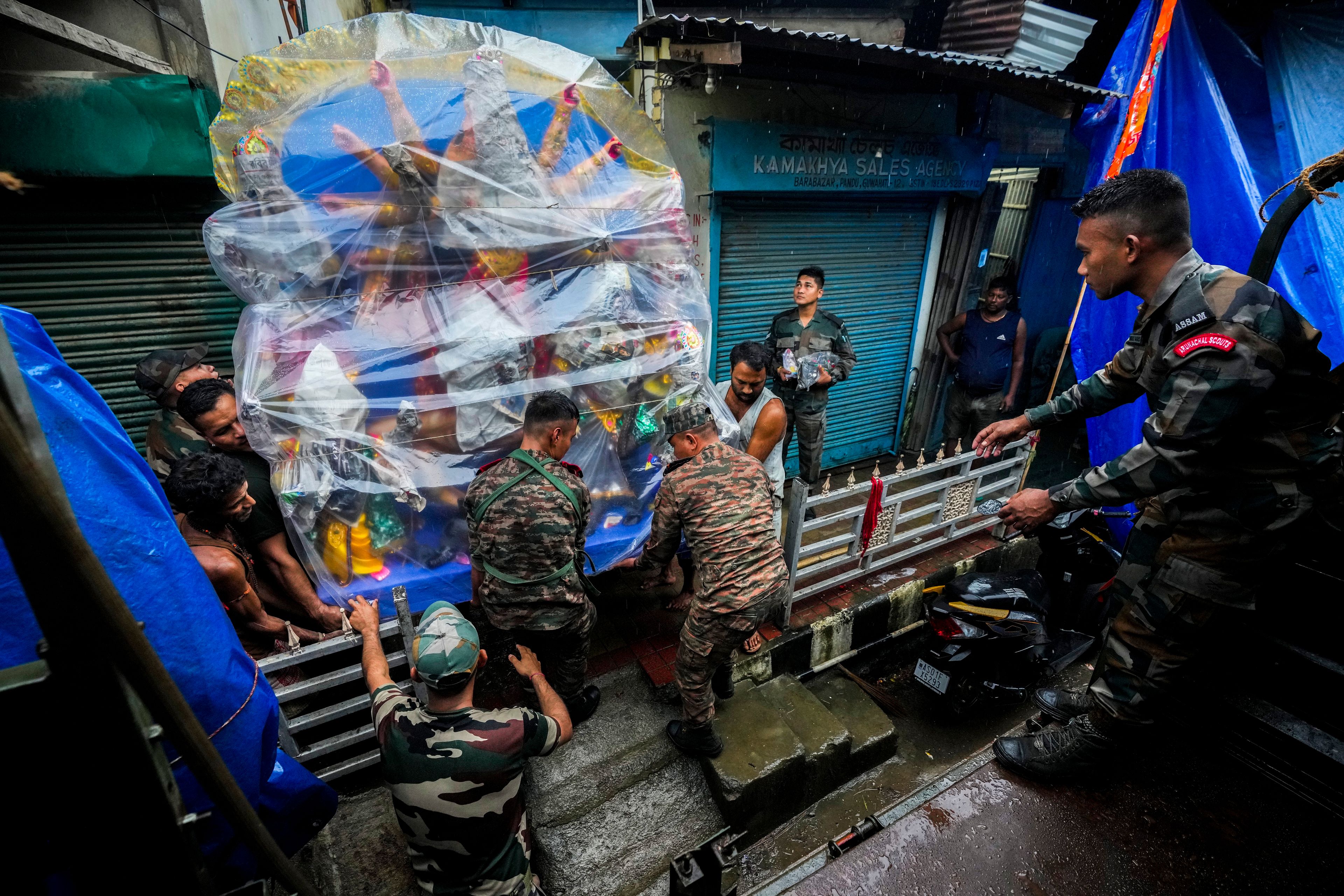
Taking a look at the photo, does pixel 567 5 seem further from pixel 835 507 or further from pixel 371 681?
pixel 371 681

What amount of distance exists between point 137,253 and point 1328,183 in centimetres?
680

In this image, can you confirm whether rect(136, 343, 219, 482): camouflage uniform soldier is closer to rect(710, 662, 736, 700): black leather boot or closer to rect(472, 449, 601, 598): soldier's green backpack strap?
rect(472, 449, 601, 598): soldier's green backpack strap

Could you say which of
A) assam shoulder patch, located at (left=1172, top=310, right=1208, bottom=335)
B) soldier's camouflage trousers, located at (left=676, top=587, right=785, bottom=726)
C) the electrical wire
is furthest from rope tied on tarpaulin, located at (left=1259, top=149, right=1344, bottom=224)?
the electrical wire

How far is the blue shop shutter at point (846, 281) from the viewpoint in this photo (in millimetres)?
5266

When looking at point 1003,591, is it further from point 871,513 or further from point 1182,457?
point 1182,457

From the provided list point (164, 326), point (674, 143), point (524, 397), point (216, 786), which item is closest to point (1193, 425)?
point (524, 397)

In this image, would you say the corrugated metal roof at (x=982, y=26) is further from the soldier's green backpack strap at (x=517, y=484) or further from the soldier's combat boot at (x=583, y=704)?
the soldier's combat boot at (x=583, y=704)

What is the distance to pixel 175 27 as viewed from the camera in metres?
3.17

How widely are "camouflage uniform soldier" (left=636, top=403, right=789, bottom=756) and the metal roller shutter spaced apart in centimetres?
327

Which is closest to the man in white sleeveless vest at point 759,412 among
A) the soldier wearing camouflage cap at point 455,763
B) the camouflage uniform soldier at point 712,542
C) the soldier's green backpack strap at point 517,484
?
the camouflage uniform soldier at point 712,542

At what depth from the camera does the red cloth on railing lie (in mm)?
3752

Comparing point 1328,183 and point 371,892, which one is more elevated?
point 1328,183

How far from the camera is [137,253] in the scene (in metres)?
3.43

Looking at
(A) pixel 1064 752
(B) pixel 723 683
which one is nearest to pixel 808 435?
(B) pixel 723 683
